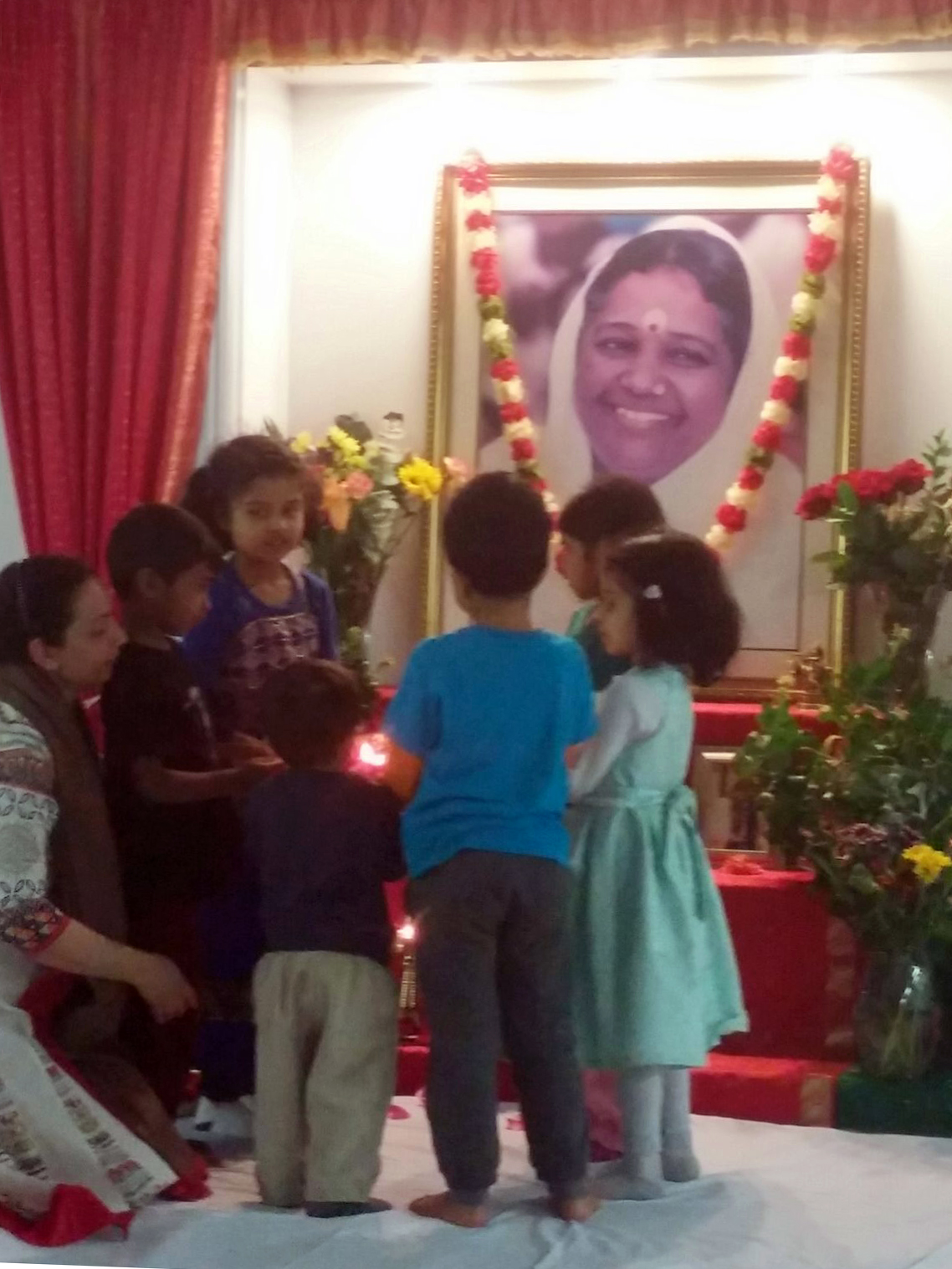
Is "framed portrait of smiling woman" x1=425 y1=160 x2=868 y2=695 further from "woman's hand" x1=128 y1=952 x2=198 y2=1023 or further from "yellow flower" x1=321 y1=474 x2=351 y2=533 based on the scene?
"woman's hand" x1=128 y1=952 x2=198 y2=1023

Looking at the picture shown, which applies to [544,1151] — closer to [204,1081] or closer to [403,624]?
[204,1081]

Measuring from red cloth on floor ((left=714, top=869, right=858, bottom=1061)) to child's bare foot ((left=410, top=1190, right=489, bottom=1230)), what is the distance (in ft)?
2.92

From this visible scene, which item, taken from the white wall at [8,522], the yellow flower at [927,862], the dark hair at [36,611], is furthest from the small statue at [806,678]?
the white wall at [8,522]

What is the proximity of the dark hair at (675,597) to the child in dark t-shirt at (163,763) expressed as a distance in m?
0.68

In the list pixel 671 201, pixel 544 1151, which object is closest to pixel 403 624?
pixel 671 201

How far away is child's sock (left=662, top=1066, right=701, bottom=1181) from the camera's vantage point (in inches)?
106

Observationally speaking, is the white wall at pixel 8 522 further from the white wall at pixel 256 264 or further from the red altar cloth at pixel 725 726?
the red altar cloth at pixel 725 726

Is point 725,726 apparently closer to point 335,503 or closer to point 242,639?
point 335,503

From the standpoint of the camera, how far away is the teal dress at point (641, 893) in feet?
8.46

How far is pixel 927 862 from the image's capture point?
2.98 m

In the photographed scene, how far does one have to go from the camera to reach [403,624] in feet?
13.5

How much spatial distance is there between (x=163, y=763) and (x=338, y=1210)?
29.6 inches

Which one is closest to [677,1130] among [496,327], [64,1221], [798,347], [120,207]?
[64,1221]

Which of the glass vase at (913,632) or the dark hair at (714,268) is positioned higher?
the dark hair at (714,268)
